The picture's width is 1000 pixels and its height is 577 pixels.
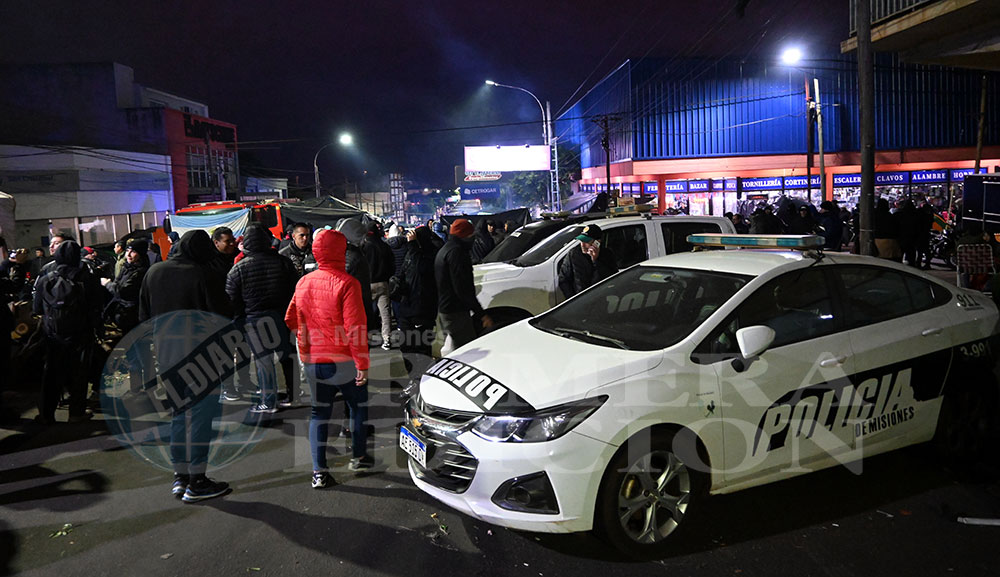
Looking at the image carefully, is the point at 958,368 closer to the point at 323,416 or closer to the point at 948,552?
the point at 948,552

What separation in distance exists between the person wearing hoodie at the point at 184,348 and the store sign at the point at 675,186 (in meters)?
37.7

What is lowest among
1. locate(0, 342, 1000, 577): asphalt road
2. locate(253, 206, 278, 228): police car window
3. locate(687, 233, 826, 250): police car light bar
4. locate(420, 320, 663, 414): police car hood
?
locate(0, 342, 1000, 577): asphalt road

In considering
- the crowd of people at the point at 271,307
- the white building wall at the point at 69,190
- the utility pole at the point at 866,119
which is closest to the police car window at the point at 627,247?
the crowd of people at the point at 271,307

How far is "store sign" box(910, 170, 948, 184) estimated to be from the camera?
36.7 metres

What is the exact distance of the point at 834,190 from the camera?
38.3m

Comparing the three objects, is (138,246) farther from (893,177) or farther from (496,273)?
(893,177)

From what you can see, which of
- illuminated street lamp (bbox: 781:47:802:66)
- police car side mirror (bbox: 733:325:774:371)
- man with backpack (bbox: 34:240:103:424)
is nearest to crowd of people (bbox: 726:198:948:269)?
illuminated street lamp (bbox: 781:47:802:66)

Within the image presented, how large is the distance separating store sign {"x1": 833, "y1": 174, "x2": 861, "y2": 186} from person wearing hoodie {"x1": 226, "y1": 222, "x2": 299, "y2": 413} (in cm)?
3788

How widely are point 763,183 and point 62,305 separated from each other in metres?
37.4

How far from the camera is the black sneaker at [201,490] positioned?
4.73 metres

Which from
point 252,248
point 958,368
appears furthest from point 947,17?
point 252,248

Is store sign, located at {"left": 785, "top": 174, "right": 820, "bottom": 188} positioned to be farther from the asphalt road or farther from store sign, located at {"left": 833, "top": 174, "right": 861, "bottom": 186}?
the asphalt road

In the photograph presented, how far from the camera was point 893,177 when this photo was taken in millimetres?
38062

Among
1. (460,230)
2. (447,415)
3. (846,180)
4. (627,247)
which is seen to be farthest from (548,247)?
(846,180)
